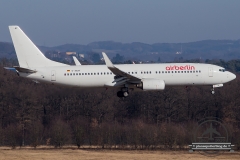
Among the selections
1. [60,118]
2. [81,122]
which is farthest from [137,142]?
[60,118]

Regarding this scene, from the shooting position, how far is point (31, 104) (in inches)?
3248

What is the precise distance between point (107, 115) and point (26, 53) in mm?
30394

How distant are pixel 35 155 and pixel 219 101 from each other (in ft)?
127

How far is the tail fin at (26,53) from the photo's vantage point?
6244cm

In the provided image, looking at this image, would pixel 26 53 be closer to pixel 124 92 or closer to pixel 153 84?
pixel 124 92

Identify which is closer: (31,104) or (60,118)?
(31,104)

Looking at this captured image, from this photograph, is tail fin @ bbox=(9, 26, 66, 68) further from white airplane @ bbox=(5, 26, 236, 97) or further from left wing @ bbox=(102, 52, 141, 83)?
left wing @ bbox=(102, 52, 141, 83)

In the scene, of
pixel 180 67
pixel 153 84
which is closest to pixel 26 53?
pixel 153 84

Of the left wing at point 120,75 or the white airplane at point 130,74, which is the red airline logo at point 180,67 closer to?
the white airplane at point 130,74

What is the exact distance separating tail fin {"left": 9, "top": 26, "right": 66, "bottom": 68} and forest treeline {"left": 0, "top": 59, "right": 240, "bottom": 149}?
27.2 ft

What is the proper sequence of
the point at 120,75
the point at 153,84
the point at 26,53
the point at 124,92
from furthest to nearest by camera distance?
the point at 26,53
the point at 124,92
the point at 120,75
the point at 153,84

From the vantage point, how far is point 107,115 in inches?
3593

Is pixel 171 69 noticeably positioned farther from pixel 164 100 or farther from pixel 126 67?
pixel 164 100

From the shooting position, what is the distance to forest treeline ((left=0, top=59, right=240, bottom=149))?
75.2 metres
